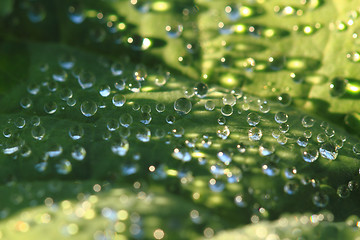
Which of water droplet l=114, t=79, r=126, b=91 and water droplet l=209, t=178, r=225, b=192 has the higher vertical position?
water droplet l=209, t=178, r=225, b=192

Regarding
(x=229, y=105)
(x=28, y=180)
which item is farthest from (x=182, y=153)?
(x=28, y=180)

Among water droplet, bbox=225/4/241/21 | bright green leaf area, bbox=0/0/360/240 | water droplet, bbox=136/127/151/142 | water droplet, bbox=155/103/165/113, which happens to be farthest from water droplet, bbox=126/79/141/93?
water droplet, bbox=225/4/241/21

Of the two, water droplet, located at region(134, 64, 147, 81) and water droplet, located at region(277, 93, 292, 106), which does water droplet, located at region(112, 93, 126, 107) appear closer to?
water droplet, located at region(134, 64, 147, 81)

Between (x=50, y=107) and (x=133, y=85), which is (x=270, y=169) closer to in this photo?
(x=133, y=85)

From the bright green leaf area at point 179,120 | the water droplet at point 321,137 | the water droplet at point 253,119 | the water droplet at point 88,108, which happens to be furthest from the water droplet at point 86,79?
the water droplet at point 321,137

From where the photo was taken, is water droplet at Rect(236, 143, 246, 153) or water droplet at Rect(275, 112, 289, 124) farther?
water droplet at Rect(275, 112, 289, 124)

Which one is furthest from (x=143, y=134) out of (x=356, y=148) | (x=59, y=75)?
(x=356, y=148)

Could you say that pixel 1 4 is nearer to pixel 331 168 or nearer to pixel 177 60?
pixel 177 60

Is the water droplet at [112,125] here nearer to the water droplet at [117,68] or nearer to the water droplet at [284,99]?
the water droplet at [117,68]
